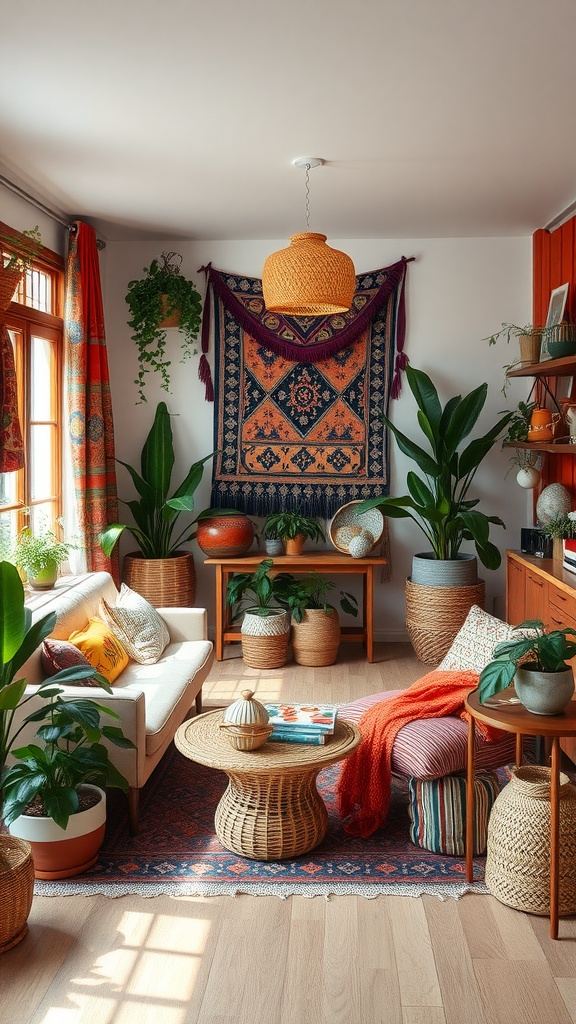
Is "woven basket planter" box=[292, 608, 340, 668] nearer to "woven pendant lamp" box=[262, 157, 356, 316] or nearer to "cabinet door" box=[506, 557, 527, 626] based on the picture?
"cabinet door" box=[506, 557, 527, 626]

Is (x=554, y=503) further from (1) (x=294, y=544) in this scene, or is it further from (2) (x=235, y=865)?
(2) (x=235, y=865)

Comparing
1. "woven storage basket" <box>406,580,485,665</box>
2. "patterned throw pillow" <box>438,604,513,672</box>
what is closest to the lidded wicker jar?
"patterned throw pillow" <box>438,604,513,672</box>

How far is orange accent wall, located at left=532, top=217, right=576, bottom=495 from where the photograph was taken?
5.09 metres

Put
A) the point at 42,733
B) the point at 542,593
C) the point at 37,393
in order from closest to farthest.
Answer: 1. the point at 42,733
2. the point at 542,593
3. the point at 37,393

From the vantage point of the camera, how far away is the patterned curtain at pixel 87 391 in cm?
524

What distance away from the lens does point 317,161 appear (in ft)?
13.8

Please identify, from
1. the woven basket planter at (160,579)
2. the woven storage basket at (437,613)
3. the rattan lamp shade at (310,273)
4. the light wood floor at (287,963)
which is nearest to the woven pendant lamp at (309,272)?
the rattan lamp shade at (310,273)

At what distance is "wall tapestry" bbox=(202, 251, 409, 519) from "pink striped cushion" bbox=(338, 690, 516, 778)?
2958mm

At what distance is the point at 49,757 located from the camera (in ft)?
9.35

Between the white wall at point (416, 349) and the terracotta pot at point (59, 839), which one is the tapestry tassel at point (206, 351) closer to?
the white wall at point (416, 349)

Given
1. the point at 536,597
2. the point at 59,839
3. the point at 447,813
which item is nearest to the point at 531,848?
the point at 447,813

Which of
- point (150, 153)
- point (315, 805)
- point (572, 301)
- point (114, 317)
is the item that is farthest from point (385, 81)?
point (114, 317)

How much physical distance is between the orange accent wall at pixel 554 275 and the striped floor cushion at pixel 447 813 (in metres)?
2.42

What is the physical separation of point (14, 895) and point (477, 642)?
213 centimetres
